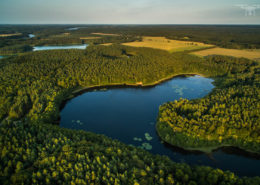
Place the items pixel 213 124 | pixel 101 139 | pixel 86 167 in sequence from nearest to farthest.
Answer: pixel 86 167 < pixel 101 139 < pixel 213 124

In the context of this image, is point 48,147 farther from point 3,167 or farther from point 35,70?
point 35,70

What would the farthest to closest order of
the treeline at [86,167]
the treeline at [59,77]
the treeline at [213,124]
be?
the treeline at [59,77], the treeline at [213,124], the treeline at [86,167]

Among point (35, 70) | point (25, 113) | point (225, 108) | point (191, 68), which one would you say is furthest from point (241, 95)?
point (35, 70)

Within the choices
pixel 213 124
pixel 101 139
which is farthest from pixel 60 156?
pixel 213 124

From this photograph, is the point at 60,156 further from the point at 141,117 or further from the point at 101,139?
the point at 141,117

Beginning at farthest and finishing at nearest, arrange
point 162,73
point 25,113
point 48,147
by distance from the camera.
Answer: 1. point 162,73
2. point 25,113
3. point 48,147

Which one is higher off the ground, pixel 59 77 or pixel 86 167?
A: pixel 59 77

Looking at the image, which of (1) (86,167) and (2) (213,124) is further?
(2) (213,124)

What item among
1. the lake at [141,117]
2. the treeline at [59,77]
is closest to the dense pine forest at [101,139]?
the treeline at [59,77]

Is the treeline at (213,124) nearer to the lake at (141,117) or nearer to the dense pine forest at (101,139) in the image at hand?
the dense pine forest at (101,139)
